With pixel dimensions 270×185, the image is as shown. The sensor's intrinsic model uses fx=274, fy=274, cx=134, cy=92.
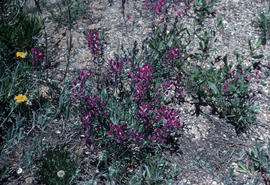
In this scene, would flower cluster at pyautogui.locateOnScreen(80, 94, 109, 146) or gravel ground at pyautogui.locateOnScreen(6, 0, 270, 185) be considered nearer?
flower cluster at pyautogui.locateOnScreen(80, 94, 109, 146)

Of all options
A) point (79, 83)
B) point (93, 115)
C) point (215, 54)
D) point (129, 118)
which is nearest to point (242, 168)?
point (129, 118)

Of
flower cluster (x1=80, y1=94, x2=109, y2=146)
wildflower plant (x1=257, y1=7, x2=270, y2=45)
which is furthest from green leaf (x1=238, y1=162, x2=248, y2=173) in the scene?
wildflower plant (x1=257, y1=7, x2=270, y2=45)

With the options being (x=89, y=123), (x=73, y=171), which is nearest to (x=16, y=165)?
(x=73, y=171)

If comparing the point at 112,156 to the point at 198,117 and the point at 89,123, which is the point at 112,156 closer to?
the point at 89,123

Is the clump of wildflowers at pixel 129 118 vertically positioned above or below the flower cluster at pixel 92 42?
below

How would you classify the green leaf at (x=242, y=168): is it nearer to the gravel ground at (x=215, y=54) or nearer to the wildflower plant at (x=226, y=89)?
the gravel ground at (x=215, y=54)

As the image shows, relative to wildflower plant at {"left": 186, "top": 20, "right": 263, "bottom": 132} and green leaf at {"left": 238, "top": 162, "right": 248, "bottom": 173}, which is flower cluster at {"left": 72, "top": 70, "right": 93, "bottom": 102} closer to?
wildflower plant at {"left": 186, "top": 20, "right": 263, "bottom": 132}

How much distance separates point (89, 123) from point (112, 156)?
0.41 meters

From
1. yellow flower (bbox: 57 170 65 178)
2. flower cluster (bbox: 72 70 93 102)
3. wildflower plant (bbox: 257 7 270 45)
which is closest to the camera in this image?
yellow flower (bbox: 57 170 65 178)

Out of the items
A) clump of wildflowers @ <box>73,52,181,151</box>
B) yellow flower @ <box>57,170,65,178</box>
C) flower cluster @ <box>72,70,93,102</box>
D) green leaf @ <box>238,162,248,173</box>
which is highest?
flower cluster @ <box>72,70,93,102</box>

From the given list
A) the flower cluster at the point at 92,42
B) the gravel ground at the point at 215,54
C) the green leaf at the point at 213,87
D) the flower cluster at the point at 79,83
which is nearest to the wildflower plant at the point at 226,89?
the green leaf at the point at 213,87

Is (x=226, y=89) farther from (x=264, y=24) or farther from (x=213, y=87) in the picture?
(x=264, y=24)

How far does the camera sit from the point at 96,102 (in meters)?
2.50

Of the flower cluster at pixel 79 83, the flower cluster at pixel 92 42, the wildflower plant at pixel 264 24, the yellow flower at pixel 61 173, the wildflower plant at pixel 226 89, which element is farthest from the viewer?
the wildflower plant at pixel 264 24
